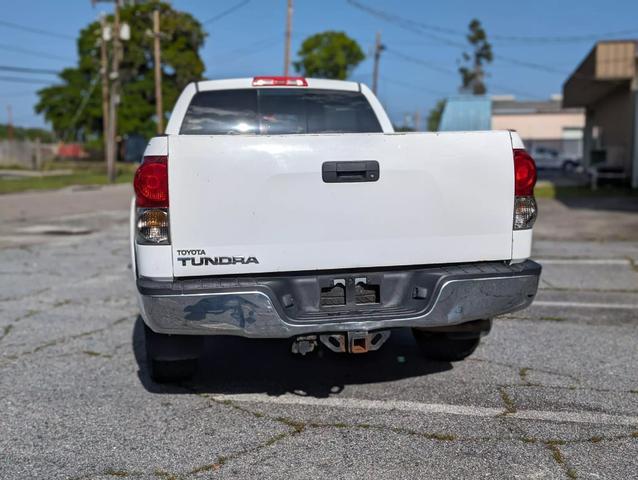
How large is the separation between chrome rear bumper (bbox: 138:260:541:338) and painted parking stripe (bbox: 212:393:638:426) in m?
0.59

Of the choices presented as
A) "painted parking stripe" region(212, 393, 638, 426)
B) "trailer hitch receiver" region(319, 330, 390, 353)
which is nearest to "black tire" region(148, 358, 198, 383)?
"painted parking stripe" region(212, 393, 638, 426)

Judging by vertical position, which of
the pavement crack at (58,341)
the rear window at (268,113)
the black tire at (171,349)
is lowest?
the pavement crack at (58,341)

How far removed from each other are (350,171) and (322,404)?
4.78 ft

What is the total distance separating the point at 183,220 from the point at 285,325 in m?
0.77

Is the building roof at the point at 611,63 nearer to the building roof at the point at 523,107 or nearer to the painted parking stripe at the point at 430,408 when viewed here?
the painted parking stripe at the point at 430,408

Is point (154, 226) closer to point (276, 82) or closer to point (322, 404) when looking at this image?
point (322, 404)

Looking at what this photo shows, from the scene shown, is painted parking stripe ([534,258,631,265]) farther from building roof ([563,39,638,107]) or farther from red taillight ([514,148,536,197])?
building roof ([563,39,638,107])

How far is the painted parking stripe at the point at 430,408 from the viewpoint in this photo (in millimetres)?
4070

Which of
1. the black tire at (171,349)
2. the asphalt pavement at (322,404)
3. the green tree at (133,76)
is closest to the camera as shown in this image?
the asphalt pavement at (322,404)

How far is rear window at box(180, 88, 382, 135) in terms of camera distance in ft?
18.0

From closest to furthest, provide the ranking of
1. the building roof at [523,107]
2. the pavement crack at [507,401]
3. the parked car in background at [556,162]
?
the pavement crack at [507,401], the parked car in background at [556,162], the building roof at [523,107]

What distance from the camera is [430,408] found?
4.27 m

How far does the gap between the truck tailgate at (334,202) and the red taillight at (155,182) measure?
4 centimetres

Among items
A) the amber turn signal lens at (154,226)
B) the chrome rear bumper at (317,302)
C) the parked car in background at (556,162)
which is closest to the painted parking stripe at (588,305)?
the chrome rear bumper at (317,302)
